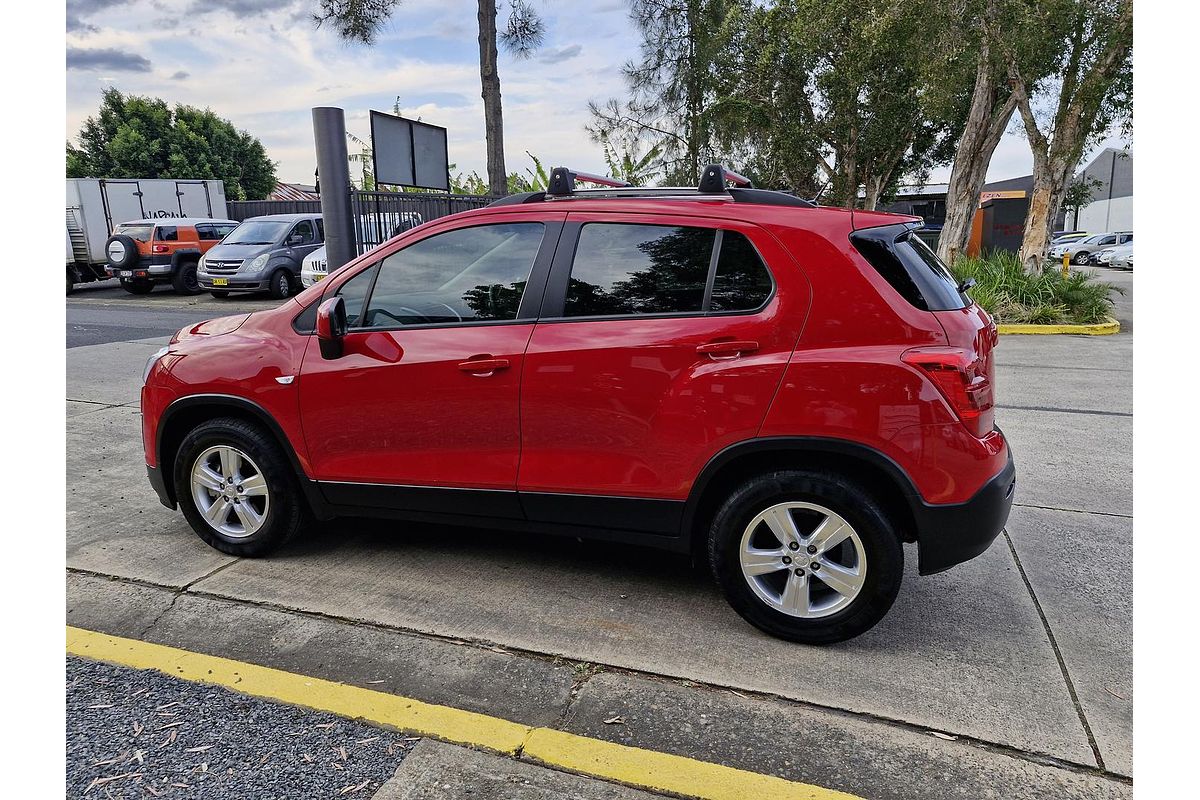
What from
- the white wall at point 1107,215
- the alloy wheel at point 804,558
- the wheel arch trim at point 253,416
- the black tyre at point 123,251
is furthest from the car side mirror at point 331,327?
the white wall at point 1107,215

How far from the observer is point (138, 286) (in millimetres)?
19922

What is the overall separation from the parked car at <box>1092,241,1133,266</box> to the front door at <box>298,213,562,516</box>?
123ft

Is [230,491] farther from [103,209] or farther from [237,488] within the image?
[103,209]

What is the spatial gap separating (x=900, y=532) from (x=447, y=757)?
1895 mm

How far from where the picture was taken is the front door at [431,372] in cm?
347

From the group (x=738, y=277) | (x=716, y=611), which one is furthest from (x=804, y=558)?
(x=738, y=277)

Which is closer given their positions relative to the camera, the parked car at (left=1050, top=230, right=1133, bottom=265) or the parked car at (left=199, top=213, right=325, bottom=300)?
the parked car at (left=199, top=213, right=325, bottom=300)

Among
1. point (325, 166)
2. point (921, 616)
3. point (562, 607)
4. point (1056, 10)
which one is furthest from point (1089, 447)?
point (1056, 10)

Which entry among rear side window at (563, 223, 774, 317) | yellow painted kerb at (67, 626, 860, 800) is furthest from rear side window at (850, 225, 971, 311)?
yellow painted kerb at (67, 626, 860, 800)

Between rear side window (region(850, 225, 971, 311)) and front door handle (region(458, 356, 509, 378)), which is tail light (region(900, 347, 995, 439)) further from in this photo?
front door handle (region(458, 356, 509, 378))

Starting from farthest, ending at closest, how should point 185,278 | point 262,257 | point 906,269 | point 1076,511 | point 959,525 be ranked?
point 185,278
point 262,257
point 1076,511
point 906,269
point 959,525

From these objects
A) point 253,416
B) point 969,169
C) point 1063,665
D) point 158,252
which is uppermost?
point 969,169

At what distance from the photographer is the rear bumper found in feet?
9.92

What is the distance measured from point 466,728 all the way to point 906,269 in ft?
7.69
